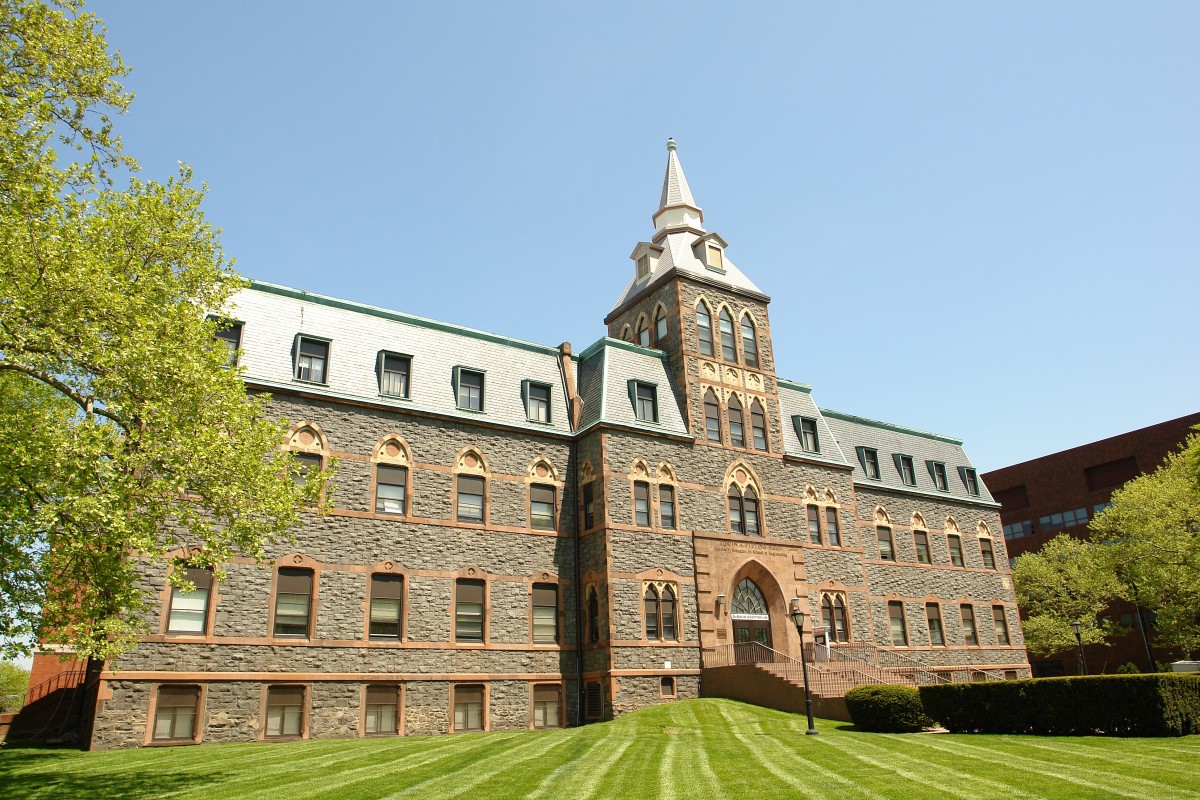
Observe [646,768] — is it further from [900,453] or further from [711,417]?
[900,453]

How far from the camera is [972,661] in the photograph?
39438 mm

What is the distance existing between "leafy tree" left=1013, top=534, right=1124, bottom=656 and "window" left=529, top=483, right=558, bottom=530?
30075 millimetres

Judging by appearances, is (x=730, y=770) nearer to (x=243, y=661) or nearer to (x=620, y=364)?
(x=243, y=661)

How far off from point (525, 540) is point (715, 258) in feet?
51.7

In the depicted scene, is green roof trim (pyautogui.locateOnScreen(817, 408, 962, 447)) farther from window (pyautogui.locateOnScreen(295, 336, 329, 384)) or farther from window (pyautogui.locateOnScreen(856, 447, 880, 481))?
window (pyautogui.locateOnScreen(295, 336, 329, 384))

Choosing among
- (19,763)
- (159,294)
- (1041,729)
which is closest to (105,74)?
(159,294)

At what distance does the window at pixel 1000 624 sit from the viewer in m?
41.3

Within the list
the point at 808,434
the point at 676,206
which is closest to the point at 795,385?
the point at 808,434

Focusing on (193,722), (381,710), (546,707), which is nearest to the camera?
(193,722)

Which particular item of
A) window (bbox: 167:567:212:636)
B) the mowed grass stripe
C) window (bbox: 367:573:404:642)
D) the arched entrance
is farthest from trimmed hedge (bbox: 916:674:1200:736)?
window (bbox: 167:567:212:636)

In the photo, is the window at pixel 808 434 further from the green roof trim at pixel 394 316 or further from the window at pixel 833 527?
the green roof trim at pixel 394 316

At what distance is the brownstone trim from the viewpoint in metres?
21.2

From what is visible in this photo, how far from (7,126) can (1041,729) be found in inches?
978

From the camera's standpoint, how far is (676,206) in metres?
39.6
